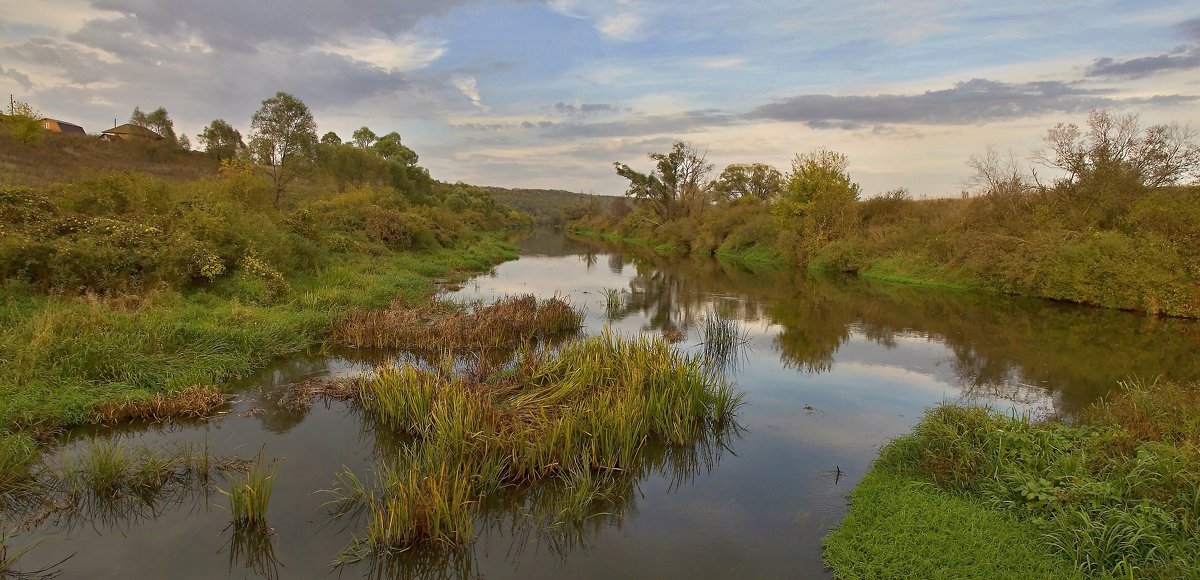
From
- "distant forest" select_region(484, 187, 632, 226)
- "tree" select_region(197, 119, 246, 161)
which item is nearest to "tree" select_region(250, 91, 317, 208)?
"tree" select_region(197, 119, 246, 161)

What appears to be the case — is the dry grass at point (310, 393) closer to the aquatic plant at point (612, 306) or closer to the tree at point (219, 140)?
the aquatic plant at point (612, 306)

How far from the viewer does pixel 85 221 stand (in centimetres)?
1331

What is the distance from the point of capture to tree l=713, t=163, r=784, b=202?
59.9 meters

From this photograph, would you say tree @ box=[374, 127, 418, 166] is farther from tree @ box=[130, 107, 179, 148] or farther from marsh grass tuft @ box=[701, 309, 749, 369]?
marsh grass tuft @ box=[701, 309, 749, 369]

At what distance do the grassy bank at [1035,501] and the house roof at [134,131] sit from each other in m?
55.5

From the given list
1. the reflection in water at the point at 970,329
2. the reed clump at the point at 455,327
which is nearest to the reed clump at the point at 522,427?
the reed clump at the point at 455,327

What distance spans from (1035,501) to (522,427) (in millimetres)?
5626

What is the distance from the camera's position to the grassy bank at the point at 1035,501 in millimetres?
4965

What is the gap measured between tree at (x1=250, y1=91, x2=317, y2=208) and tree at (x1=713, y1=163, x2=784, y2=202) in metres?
39.2

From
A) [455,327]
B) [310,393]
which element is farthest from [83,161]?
[310,393]

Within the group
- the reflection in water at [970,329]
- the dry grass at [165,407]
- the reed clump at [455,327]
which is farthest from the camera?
the reed clump at [455,327]

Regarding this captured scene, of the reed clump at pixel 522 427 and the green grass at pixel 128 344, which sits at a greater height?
the green grass at pixel 128 344

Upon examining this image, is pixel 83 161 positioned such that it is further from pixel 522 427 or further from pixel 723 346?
pixel 522 427

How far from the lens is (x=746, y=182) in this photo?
61.0 metres
